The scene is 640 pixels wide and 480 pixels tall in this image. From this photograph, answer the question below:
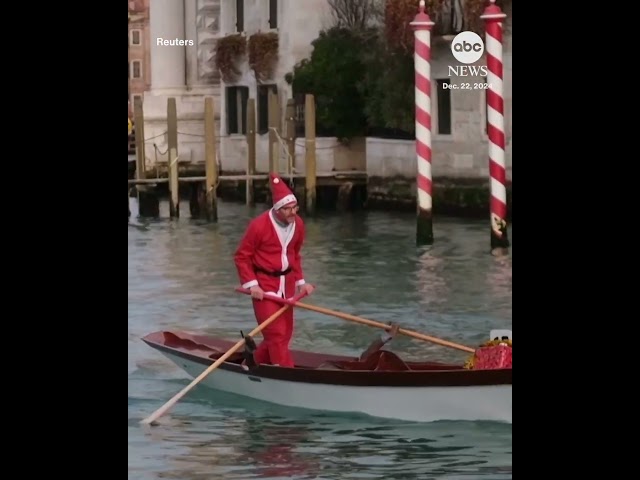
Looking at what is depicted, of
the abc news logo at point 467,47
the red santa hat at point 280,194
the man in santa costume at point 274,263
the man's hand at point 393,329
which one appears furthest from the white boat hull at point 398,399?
the abc news logo at point 467,47

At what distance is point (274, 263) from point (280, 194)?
0.23m

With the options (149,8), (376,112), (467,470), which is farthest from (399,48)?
(467,470)

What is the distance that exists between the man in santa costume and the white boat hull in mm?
125

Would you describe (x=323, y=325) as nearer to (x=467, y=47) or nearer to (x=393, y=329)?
(x=393, y=329)

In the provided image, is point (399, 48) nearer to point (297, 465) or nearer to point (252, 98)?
point (252, 98)

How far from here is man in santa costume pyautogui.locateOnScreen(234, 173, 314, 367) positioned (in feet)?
29.2

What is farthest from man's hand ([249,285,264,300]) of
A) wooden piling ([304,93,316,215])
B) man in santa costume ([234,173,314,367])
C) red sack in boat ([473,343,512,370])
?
red sack in boat ([473,343,512,370])

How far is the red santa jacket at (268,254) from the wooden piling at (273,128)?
0.68 ft

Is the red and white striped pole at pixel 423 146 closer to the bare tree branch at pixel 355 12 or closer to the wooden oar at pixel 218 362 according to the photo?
the bare tree branch at pixel 355 12

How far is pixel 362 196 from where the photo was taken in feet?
30.0

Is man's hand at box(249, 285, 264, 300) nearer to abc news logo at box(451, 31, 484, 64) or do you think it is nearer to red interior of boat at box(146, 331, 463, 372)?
red interior of boat at box(146, 331, 463, 372)

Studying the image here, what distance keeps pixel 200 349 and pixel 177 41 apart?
3.35 ft

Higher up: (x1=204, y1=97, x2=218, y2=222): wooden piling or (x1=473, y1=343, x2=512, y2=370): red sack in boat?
(x1=204, y1=97, x2=218, y2=222): wooden piling

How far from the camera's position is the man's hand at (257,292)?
29.1 ft
